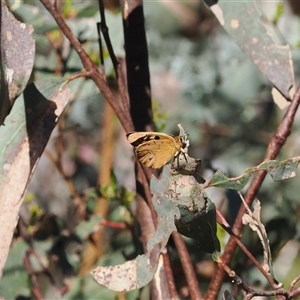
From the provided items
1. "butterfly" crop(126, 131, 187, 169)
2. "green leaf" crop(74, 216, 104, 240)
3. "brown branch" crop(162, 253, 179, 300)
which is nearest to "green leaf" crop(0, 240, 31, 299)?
"green leaf" crop(74, 216, 104, 240)

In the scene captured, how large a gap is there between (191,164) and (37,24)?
60 cm

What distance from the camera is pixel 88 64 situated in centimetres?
76

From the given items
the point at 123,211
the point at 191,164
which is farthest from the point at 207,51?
the point at 191,164

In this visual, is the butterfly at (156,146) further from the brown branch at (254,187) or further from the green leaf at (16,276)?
the green leaf at (16,276)

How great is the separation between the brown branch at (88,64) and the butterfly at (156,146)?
0.08m

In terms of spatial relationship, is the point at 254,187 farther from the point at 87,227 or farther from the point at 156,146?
the point at 87,227

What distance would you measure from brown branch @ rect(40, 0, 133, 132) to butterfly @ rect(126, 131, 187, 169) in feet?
0.27

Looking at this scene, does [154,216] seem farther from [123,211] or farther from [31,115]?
[123,211]

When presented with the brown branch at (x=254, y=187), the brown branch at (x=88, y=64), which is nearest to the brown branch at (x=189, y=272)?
the brown branch at (x=254, y=187)

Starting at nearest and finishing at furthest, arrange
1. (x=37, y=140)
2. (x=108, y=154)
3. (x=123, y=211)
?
1. (x=37, y=140)
2. (x=123, y=211)
3. (x=108, y=154)

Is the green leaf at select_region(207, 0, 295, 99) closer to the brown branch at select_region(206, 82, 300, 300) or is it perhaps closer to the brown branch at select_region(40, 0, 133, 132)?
the brown branch at select_region(206, 82, 300, 300)

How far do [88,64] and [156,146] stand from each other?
137mm

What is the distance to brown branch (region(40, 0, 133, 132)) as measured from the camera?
29.2 inches

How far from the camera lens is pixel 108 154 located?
1.73m
